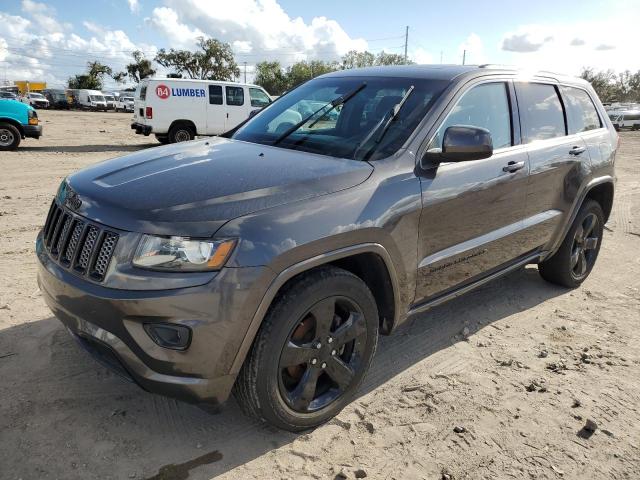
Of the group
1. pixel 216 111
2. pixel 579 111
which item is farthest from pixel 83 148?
pixel 579 111

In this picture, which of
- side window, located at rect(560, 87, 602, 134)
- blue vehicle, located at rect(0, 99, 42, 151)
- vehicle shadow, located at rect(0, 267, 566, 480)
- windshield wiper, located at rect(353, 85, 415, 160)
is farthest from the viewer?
blue vehicle, located at rect(0, 99, 42, 151)

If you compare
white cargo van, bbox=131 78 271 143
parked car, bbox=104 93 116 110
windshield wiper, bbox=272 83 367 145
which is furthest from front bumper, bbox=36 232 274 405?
parked car, bbox=104 93 116 110

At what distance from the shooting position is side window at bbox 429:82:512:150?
322cm

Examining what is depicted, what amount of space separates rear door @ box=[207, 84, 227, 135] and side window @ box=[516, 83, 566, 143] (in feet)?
41.4

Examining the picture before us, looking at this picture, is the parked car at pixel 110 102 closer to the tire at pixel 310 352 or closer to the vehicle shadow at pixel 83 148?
the vehicle shadow at pixel 83 148

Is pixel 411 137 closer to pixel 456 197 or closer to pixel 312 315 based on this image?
pixel 456 197

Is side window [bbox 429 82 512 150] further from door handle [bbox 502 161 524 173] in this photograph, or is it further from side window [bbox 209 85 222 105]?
side window [bbox 209 85 222 105]

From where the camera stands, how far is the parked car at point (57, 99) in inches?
2035

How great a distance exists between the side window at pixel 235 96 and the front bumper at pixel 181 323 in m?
14.4

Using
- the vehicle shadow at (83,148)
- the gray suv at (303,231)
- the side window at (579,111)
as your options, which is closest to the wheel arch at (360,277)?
the gray suv at (303,231)

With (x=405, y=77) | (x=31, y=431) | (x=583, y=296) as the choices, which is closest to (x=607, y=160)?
(x=583, y=296)

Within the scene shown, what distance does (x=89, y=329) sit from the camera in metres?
2.31

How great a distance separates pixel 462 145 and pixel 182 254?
5.33 ft

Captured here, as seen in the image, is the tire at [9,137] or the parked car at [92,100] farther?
the parked car at [92,100]
